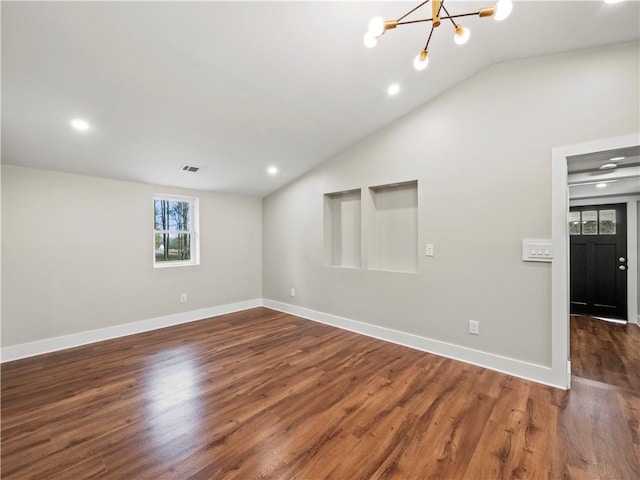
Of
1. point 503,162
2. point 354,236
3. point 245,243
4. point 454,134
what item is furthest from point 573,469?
point 245,243

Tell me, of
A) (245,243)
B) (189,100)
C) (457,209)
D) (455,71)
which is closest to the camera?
(189,100)

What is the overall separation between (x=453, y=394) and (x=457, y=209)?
179cm

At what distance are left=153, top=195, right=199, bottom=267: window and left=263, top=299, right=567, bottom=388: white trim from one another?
218 cm

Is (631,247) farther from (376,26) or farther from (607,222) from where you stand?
(376,26)

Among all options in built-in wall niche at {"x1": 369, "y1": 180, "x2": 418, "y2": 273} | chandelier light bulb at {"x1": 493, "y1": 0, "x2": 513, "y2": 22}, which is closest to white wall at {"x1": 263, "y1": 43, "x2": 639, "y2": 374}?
built-in wall niche at {"x1": 369, "y1": 180, "x2": 418, "y2": 273}

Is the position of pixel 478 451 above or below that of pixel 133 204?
below

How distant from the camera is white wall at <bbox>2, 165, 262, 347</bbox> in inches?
121

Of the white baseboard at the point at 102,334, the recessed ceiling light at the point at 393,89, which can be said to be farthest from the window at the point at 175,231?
the recessed ceiling light at the point at 393,89

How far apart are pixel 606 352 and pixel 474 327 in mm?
1641

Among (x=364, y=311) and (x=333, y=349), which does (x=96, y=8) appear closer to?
(x=333, y=349)

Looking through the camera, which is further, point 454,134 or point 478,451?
point 454,134

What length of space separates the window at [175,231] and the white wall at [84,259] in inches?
5.5

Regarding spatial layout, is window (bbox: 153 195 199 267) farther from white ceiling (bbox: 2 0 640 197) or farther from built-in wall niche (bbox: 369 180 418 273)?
built-in wall niche (bbox: 369 180 418 273)

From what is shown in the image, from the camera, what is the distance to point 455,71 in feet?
9.22
